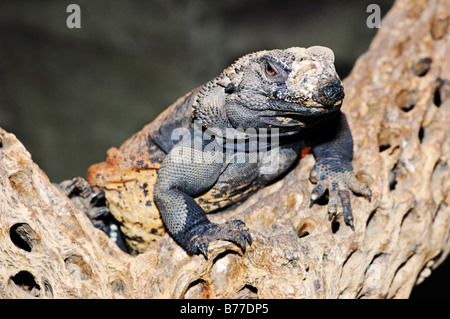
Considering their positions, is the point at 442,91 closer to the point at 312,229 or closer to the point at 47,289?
the point at 312,229

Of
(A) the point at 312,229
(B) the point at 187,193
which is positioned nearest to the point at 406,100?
(A) the point at 312,229

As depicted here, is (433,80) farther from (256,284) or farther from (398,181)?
(256,284)

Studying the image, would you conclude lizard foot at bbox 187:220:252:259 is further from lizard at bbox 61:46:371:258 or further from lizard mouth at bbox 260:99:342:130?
lizard mouth at bbox 260:99:342:130

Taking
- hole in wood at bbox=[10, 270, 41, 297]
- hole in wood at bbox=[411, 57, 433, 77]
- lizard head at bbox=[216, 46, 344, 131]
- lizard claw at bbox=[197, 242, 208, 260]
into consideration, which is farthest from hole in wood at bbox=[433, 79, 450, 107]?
hole in wood at bbox=[10, 270, 41, 297]

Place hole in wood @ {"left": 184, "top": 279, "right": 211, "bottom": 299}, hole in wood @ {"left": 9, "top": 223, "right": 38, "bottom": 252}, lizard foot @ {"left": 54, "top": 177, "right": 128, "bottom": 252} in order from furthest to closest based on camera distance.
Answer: lizard foot @ {"left": 54, "top": 177, "right": 128, "bottom": 252} < hole in wood @ {"left": 184, "top": 279, "right": 211, "bottom": 299} < hole in wood @ {"left": 9, "top": 223, "right": 38, "bottom": 252}

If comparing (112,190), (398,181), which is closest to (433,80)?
(398,181)

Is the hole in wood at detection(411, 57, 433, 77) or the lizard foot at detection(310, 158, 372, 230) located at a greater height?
the hole in wood at detection(411, 57, 433, 77)
